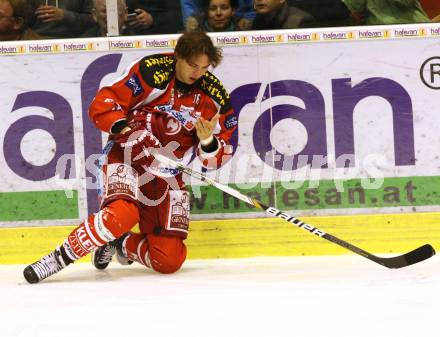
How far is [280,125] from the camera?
4.31 metres

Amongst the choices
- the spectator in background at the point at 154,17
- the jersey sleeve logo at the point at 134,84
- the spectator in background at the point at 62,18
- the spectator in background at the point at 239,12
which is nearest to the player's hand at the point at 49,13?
the spectator in background at the point at 62,18

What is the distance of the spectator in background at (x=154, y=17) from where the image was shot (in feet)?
14.1

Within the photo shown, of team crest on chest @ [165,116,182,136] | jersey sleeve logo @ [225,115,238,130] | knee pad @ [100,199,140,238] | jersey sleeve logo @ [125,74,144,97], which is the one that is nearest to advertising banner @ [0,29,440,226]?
jersey sleeve logo @ [225,115,238,130]

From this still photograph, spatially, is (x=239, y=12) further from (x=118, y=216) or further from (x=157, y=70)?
(x=118, y=216)

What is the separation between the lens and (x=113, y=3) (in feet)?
14.2

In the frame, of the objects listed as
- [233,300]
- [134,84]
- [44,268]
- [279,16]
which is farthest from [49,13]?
[233,300]

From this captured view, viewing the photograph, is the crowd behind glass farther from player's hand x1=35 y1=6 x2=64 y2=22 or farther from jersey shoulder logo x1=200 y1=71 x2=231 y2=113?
jersey shoulder logo x1=200 y1=71 x2=231 y2=113

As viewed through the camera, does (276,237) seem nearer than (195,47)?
No

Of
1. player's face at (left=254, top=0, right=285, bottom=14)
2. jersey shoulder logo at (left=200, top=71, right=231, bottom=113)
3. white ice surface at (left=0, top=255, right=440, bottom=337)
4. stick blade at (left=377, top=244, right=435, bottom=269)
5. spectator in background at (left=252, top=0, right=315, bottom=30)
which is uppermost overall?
player's face at (left=254, top=0, right=285, bottom=14)

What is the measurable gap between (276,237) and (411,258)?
837mm

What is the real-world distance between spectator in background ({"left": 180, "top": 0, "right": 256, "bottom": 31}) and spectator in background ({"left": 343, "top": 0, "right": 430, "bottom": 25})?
500 mm

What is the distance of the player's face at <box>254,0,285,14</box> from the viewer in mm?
4270

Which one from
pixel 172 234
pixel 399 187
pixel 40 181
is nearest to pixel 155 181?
pixel 172 234

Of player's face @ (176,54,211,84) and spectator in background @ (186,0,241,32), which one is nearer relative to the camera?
player's face @ (176,54,211,84)
